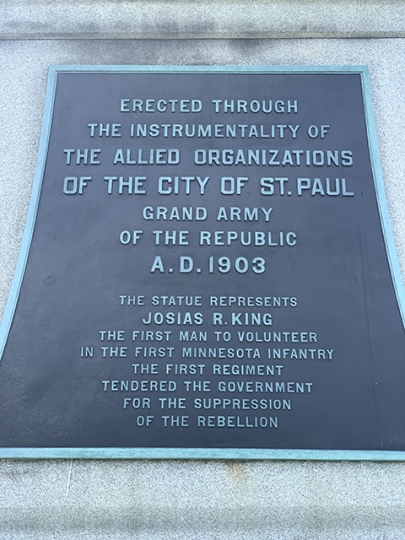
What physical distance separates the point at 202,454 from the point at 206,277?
3.37 feet

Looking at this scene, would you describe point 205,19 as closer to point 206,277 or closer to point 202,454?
point 206,277

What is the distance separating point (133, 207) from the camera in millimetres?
4410

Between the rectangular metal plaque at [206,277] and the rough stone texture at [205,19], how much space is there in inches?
13.8

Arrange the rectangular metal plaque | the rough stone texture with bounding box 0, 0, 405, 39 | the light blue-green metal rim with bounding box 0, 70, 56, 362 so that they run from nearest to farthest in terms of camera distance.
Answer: the rectangular metal plaque, the light blue-green metal rim with bounding box 0, 70, 56, 362, the rough stone texture with bounding box 0, 0, 405, 39

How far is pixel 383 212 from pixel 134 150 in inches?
63.3

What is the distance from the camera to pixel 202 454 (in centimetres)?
384

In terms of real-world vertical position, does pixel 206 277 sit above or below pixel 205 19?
below

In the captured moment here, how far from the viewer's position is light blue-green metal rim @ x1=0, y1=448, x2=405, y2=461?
12.6 ft

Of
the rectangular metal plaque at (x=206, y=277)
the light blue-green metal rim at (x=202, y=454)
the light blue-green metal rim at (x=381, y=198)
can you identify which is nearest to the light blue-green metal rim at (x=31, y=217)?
the rectangular metal plaque at (x=206, y=277)

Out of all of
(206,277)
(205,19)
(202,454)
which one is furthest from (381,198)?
(202,454)

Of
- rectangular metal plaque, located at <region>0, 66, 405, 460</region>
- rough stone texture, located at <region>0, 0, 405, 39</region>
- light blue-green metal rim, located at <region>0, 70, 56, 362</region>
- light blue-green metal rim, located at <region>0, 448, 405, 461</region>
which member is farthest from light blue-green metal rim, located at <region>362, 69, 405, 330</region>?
light blue-green metal rim, located at <region>0, 70, 56, 362</region>

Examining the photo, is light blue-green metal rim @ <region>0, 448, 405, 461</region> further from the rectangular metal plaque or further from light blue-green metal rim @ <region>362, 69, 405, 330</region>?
light blue-green metal rim @ <region>362, 69, 405, 330</region>

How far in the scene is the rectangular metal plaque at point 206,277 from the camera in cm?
390

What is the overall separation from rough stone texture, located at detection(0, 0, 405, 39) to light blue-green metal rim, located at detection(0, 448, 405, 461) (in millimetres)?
2796
